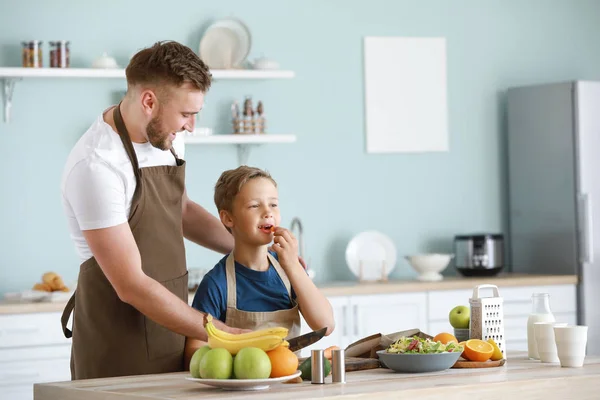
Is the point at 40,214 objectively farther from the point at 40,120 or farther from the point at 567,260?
the point at 567,260

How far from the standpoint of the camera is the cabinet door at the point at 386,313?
5090mm

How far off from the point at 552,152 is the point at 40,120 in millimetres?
2685

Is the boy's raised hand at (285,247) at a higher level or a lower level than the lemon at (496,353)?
higher

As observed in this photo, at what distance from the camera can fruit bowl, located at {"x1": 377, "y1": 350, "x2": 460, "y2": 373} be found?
8.10 ft

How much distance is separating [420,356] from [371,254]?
10.5 ft

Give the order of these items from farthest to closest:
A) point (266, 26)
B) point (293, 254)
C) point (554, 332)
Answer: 1. point (266, 26)
2. point (293, 254)
3. point (554, 332)

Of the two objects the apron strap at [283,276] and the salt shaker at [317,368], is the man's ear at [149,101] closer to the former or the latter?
the apron strap at [283,276]

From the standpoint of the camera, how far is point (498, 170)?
6.11 metres

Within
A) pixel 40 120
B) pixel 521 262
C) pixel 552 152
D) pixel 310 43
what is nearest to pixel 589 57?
pixel 552 152

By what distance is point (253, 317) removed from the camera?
2.87 metres

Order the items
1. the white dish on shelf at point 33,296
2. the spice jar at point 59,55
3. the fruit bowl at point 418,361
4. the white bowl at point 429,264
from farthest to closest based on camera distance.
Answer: the white bowl at point 429,264 < the spice jar at point 59,55 < the white dish on shelf at point 33,296 < the fruit bowl at point 418,361

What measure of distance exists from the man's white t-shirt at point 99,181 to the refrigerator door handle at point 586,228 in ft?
10.9

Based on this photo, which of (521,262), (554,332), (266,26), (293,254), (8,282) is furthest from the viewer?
(521,262)

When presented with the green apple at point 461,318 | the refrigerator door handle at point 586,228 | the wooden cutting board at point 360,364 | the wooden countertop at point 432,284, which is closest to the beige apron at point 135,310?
the wooden cutting board at point 360,364
